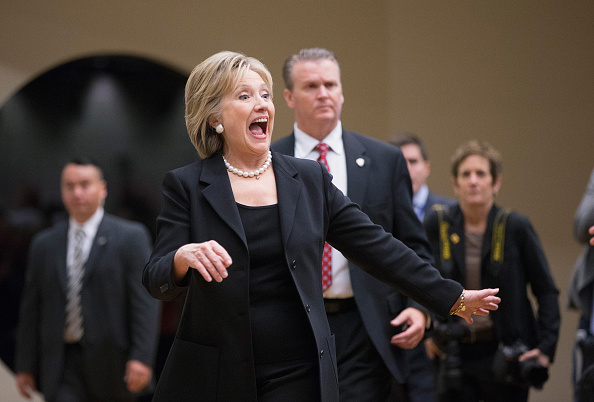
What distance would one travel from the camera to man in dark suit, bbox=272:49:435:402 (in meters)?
3.37

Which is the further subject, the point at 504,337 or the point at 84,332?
the point at 84,332

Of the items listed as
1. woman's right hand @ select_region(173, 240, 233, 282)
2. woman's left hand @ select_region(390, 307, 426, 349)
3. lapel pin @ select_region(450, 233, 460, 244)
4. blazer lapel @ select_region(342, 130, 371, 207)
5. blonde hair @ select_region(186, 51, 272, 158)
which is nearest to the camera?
woman's right hand @ select_region(173, 240, 233, 282)

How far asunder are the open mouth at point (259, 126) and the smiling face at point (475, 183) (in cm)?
244

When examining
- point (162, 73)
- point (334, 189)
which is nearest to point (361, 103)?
point (162, 73)

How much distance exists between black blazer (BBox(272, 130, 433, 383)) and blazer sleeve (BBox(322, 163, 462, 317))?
30.8 inches

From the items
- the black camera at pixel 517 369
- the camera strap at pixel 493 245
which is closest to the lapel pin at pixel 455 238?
the camera strap at pixel 493 245

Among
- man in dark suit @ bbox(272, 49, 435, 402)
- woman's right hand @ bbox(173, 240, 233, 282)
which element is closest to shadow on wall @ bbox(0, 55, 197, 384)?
man in dark suit @ bbox(272, 49, 435, 402)

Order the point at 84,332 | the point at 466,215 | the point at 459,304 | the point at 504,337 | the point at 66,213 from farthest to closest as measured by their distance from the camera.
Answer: the point at 66,213
the point at 84,332
the point at 466,215
the point at 504,337
the point at 459,304

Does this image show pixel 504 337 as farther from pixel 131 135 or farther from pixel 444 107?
pixel 131 135

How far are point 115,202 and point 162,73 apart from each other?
1.24 meters

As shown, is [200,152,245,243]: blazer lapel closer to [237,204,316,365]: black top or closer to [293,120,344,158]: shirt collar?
[237,204,316,365]: black top

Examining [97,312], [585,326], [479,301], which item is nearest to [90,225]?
[97,312]

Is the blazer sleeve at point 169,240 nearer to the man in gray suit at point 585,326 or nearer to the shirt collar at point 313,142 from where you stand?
the shirt collar at point 313,142

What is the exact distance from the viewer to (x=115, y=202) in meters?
7.31
